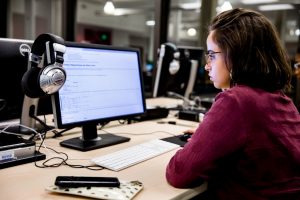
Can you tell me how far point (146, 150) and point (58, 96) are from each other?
0.42 m

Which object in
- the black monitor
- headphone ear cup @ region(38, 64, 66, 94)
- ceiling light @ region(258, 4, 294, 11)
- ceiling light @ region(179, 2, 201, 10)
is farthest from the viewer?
ceiling light @ region(179, 2, 201, 10)

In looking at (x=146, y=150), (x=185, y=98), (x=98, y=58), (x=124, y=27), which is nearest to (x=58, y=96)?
(x=98, y=58)

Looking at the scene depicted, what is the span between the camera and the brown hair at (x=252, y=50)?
96 centimetres

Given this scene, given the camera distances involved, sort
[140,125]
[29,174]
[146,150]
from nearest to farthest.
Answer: [29,174] → [146,150] → [140,125]

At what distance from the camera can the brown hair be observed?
96 cm

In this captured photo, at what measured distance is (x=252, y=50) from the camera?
3.15 ft

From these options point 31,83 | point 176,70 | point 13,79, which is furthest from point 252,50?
point 176,70

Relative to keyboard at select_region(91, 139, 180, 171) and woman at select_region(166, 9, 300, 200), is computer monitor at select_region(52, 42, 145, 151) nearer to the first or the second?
keyboard at select_region(91, 139, 180, 171)

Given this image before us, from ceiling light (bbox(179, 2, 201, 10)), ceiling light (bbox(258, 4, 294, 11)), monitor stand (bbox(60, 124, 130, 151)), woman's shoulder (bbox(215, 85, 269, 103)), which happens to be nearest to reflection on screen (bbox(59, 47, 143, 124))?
monitor stand (bbox(60, 124, 130, 151))

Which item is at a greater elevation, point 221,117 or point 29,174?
point 221,117

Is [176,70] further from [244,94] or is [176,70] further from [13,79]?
[244,94]

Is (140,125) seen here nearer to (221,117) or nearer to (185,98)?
(185,98)

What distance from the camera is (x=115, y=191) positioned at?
90 cm

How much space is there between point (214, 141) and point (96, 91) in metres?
0.65
